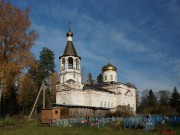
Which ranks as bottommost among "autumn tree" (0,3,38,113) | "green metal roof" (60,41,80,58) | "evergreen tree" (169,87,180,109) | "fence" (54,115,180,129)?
"fence" (54,115,180,129)

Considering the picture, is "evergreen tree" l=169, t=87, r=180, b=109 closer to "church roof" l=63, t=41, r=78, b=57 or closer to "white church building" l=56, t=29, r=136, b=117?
"white church building" l=56, t=29, r=136, b=117

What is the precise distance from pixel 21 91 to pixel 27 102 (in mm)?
2252

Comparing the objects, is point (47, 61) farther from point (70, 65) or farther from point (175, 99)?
point (175, 99)

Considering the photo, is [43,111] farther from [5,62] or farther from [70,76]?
[70,76]

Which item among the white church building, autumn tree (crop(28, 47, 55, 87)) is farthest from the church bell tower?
autumn tree (crop(28, 47, 55, 87))

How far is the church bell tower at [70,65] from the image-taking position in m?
42.1

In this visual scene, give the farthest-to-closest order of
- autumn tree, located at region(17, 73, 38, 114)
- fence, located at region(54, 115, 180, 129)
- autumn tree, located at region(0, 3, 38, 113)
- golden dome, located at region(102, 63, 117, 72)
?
golden dome, located at region(102, 63, 117, 72), autumn tree, located at region(17, 73, 38, 114), autumn tree, located at region(0, 3, 38, 113), fence, located at region(54, 115, 180, 129)

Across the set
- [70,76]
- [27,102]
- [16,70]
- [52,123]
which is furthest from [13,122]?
[27,102]

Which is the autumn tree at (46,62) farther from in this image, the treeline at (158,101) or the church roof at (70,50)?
the treeline at (158,101)

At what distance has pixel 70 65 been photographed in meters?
43.0

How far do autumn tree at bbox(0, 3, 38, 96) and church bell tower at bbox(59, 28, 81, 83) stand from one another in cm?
1958

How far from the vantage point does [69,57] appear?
42375 millimetres

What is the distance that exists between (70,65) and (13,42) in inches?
844

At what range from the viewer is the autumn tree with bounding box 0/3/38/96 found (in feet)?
70.0
